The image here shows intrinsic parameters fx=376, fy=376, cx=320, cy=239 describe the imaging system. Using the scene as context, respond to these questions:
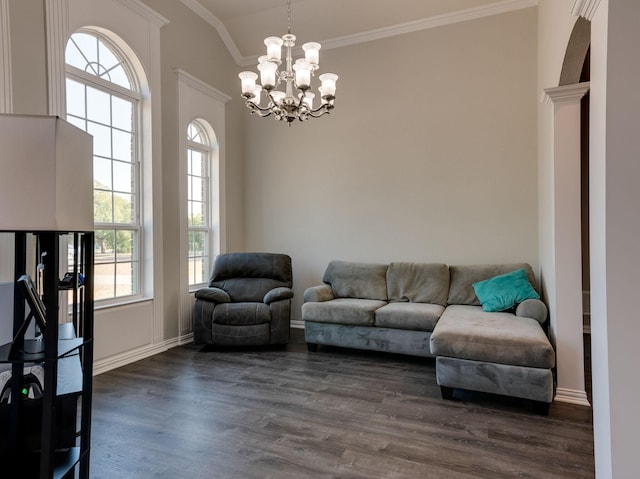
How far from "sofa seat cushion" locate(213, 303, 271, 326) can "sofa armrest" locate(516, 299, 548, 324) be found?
2434 millimetres

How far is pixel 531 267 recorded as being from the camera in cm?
394

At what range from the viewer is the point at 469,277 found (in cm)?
402

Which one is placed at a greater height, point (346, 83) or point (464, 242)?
point (346, 83)

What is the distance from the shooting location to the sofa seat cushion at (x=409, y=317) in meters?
3.55

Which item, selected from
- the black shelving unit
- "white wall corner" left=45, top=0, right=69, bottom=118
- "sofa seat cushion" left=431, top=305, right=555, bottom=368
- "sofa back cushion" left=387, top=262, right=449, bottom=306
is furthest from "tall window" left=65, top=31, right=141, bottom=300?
"sofa seat cushion" left=431, top=305, right=555, bottom=368

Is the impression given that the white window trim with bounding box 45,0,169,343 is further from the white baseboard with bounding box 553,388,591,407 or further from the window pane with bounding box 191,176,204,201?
the white baseboard with bounding box 553,388,591,407

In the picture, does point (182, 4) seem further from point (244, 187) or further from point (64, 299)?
point (64, 299)

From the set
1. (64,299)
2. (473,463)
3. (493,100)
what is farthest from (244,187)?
(473,463)

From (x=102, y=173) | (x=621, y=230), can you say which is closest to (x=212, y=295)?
(x=102, y=173)

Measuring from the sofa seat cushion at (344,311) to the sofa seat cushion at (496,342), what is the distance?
0.87m

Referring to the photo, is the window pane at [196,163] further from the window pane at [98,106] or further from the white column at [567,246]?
the white column at [567,246]

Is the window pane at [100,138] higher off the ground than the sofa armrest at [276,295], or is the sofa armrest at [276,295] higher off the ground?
the window pane at [100,138]

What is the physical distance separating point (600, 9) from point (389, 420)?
7.85 ft

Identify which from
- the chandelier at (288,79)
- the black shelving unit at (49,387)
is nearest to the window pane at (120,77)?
the chandelier at (288,79)
